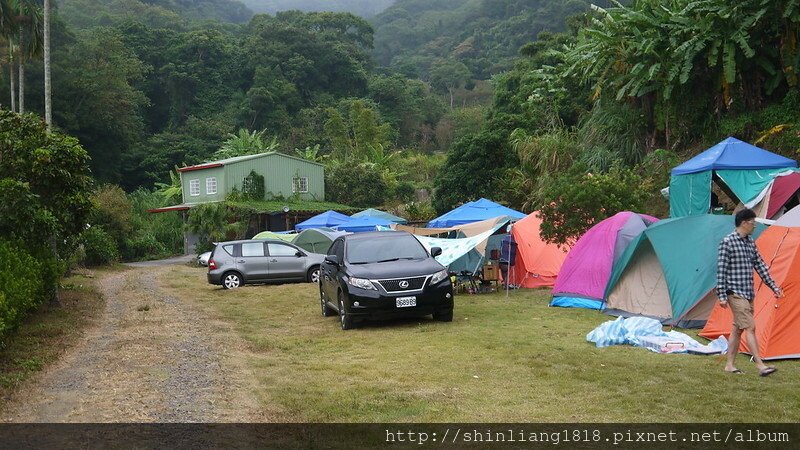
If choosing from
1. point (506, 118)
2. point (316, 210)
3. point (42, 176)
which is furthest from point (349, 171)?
point (42, 176)

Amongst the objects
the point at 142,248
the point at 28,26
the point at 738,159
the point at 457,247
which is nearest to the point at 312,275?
the point at 457,247

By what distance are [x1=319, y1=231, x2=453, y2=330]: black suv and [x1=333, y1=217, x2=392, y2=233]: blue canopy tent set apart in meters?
17.3

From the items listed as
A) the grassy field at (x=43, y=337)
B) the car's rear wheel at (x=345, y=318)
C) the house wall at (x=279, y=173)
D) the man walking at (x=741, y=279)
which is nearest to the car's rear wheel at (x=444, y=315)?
the car's rear wheel at (x=345, y=318)

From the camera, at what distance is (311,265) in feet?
75.9

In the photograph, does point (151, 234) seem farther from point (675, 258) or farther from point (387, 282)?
point (675, 258)

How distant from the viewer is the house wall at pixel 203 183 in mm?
46031

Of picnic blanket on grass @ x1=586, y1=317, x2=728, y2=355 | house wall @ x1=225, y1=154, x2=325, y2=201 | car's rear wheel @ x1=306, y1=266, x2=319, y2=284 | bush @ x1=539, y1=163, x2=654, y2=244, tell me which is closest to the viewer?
picnic blanket on grass @ x1=586, y1=317, x2=728, y2=355

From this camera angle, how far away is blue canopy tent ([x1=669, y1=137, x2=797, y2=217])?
639 inches

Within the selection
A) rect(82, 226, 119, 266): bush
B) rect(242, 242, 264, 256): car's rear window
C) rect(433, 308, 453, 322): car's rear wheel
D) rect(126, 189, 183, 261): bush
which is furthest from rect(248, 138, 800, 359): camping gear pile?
rect(126, 189, 183, 261): bush

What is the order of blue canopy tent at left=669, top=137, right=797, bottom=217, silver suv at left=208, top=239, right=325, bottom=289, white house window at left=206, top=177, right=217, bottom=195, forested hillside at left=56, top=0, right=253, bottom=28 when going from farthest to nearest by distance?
1. forested hillside at left=56, top=0, right=253, bottom=28
2. white house window at left=206, top=177, right=217, bottom=195
3. silver suv at left=208, top=239, right=325, bottom=289
4. blue canopy tent at left=669, top=137, right=797, bottom=217

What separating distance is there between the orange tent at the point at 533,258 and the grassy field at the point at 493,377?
5.84 m

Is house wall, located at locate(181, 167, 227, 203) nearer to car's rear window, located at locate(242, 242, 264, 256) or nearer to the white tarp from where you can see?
car's rear window, located at locate(242, 242, 264, 256)

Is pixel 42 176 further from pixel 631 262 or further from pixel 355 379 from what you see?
pixel 631 262

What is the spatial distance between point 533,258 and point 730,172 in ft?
16.9
